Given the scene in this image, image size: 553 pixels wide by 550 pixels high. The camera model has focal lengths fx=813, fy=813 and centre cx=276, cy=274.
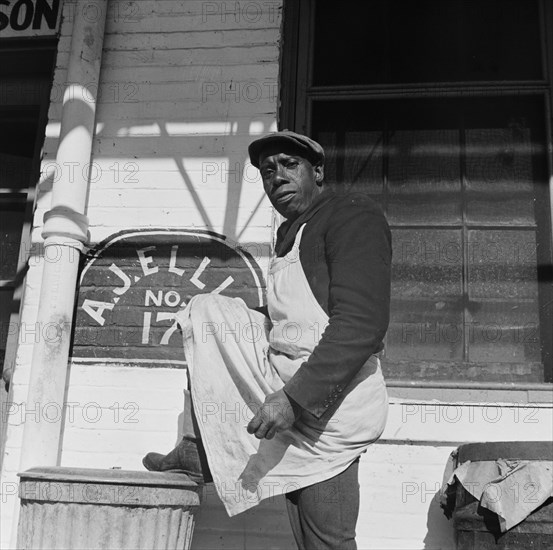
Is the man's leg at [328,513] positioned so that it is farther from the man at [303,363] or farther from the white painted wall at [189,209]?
the white painted wall at [189,209]

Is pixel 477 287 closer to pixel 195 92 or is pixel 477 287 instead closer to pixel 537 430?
pixel 537 430

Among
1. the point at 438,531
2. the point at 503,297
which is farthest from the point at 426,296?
Answer: the point at 438,531

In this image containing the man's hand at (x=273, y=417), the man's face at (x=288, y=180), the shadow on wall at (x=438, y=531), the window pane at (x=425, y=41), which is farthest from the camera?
the window pane at (x=425, y=41)

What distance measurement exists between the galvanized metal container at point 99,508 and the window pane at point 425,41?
8.87 ft

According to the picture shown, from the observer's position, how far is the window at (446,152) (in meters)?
4.25

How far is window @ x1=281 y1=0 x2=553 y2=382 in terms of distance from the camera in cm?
425

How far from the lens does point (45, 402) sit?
158 inches

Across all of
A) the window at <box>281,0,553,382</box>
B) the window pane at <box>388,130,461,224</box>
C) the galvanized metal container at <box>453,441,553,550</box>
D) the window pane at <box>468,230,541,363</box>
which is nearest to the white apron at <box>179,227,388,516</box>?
the galvanized metal container at <box>453,441,553,550</box>

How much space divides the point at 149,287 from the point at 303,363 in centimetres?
193

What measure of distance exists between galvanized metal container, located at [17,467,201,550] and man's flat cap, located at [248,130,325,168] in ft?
4.17

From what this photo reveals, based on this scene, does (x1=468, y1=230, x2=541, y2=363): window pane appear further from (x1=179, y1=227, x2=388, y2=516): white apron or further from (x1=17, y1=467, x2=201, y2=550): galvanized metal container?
(x1=17, y1=467, x2=201, y2=550): galvanized metal container

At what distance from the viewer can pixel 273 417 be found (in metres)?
2.53

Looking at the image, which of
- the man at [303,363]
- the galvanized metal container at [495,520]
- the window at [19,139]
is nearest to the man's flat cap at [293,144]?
the man at [303,363]

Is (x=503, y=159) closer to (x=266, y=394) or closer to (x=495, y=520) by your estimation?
(x=495, y=520)
